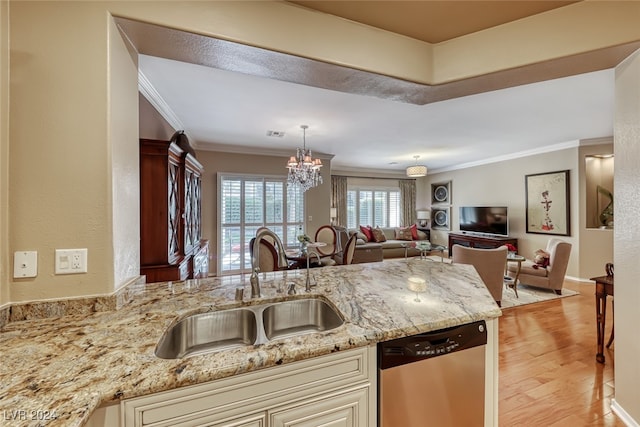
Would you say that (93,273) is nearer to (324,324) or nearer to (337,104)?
(324,324)

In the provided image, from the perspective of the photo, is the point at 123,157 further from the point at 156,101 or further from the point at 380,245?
the point at 380,245

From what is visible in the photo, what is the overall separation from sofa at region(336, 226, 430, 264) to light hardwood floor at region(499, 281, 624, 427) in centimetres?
272

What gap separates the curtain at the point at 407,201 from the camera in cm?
868

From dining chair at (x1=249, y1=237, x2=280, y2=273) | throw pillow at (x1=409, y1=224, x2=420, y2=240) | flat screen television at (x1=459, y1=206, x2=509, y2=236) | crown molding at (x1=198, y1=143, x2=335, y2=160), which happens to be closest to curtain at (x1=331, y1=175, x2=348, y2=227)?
crown molding at (x1=198, y1=143, x2=335, y2=160)

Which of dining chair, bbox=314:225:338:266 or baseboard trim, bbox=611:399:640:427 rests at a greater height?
dining chair, bbox=314:225:338:266

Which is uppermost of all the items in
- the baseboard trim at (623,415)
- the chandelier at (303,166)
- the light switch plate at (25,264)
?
the chandelier at (303,166)

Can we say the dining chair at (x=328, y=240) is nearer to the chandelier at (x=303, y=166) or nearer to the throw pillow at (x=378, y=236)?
the chandelier at (x=303, y=166)

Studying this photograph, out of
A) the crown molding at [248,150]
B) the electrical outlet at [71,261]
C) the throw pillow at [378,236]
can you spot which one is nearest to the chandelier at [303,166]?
the crown molding at [248,150]

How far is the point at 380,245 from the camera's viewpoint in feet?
20.2

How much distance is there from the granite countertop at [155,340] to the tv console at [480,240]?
202 inches

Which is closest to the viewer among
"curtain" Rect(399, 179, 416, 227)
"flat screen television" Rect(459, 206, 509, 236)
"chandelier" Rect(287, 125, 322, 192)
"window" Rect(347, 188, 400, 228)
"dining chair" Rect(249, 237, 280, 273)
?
"dining chair" Rect(249, 237, 280, 273)

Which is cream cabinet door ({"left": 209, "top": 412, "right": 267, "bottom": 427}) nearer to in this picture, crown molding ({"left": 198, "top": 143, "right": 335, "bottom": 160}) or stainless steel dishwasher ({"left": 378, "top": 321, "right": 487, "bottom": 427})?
stainless steel dishwasher ({"left": 378, "top": 321, "right": 487, "bottom": 427})

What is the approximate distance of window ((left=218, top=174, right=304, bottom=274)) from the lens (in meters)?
5.33

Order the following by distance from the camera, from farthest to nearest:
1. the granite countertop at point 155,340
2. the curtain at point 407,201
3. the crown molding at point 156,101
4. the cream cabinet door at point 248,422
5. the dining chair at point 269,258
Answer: the curtain at point 407,201 < the dining chair at point 269,258 < the crown molding at point 156,101 < the cream cabinet door at point 248,422 < the granite countertop at point 155,340
